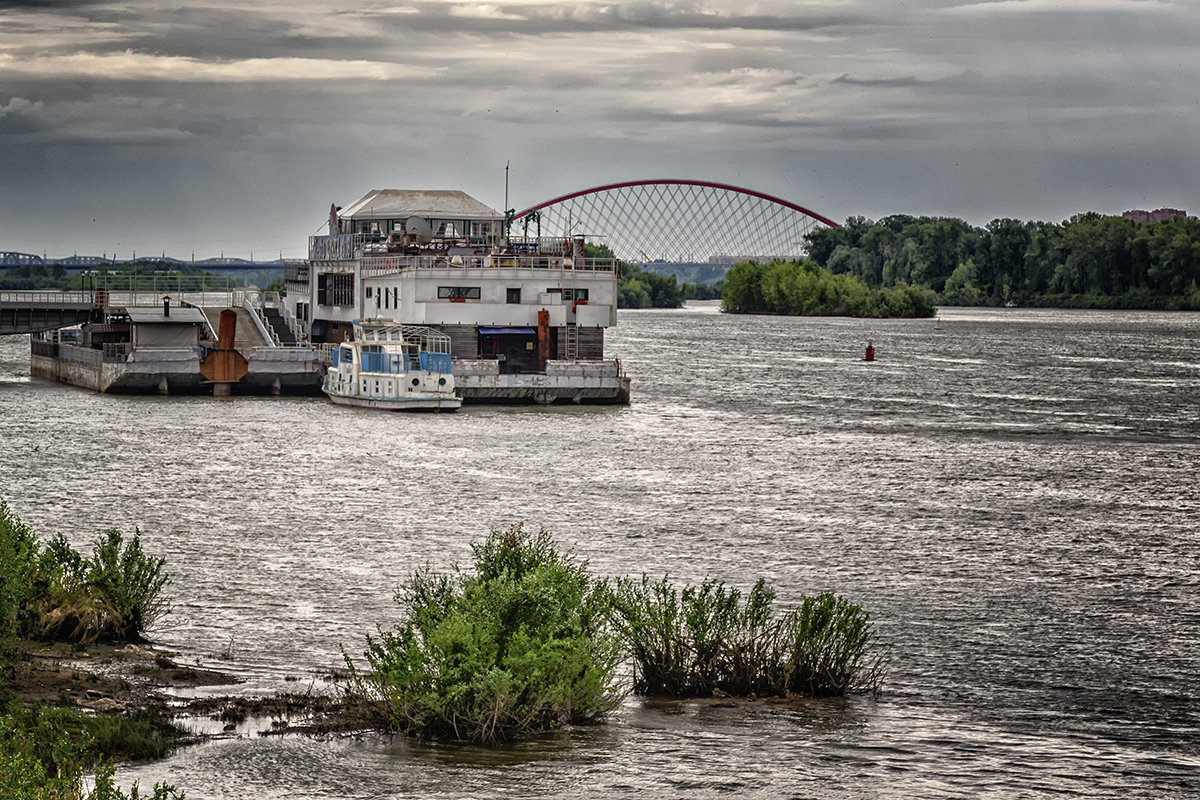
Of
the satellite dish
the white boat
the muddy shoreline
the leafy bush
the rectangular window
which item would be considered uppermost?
the satellite dish

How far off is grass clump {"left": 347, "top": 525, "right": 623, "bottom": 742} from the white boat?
141 ft

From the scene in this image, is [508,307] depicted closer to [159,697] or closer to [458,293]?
[458,293]

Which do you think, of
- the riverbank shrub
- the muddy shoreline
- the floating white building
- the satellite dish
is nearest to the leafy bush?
the muddy shoreline

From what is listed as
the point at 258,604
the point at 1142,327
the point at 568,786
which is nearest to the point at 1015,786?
the point at 568,786

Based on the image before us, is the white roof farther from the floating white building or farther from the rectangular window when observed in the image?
the rectangular window

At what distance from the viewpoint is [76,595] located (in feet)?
70.2

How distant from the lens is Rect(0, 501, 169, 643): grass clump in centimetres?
2047

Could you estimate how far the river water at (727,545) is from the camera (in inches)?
680

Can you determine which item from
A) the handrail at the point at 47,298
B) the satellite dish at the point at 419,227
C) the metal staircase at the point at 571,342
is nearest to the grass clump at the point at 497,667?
the metal staircase at the point at 571,342

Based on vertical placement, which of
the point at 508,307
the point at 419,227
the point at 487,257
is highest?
the point at 419,227

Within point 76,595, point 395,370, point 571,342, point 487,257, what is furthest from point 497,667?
point 487,257

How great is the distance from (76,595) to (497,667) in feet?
25.0

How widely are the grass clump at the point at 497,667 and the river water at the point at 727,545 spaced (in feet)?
1.19

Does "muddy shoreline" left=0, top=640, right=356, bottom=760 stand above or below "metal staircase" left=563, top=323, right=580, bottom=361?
below
